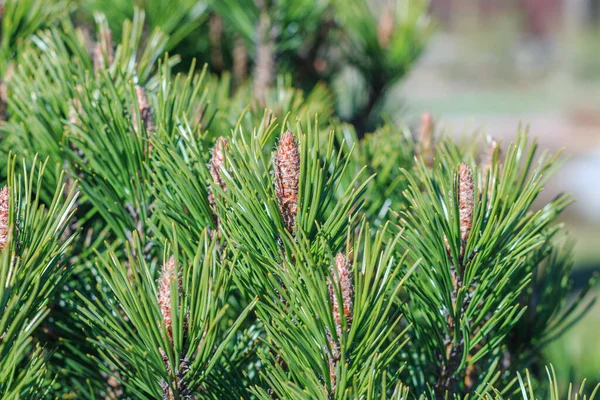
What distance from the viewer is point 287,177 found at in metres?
0.27

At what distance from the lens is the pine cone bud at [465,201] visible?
29 centimetres

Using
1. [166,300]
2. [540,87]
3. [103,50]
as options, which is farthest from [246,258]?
[540,87]

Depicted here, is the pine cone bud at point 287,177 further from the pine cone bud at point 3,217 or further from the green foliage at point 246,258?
the pine cone bud at point 3,217

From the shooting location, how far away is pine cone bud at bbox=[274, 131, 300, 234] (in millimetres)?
262

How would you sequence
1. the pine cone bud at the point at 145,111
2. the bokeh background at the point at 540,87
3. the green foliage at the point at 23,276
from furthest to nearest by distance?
the bokeh background at the point at 540,87 < the pine cone bud at the point at 145,111 < the green foliage at the point at 23,276

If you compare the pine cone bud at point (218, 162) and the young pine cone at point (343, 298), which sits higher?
the pine cone bud at point (218, 162)

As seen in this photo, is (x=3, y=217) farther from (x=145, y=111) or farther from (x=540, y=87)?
(x=540, y=87)

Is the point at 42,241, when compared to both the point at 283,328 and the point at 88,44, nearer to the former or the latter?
the point at 283,328

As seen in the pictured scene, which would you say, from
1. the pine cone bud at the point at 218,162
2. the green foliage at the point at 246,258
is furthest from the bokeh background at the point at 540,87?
the pine cone bud at the point at 218,162

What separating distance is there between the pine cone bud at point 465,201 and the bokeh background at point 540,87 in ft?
1.23

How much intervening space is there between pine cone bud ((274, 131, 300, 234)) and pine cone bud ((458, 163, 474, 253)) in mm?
79

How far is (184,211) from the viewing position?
30 cm

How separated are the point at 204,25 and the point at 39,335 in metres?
0.41

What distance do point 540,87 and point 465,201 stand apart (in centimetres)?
879
